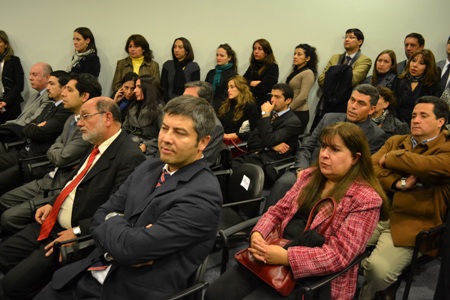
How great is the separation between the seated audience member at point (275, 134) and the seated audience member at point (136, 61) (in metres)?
2.15

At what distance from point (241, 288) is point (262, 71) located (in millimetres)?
3640

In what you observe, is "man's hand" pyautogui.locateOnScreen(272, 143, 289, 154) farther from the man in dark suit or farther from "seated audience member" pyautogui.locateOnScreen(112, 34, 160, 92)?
"seated audience member" pyautogui.locateOnScreen(112, 34, 160, 92)

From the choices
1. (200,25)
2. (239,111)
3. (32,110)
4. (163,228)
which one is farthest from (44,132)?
(200,25)

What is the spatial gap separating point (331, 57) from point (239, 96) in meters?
1.69

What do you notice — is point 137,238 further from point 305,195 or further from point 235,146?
point 235,146

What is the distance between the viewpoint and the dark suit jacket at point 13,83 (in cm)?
545

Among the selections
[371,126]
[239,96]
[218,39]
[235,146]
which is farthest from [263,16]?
[371,126]

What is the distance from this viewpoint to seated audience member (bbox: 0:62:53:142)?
404 centimetres

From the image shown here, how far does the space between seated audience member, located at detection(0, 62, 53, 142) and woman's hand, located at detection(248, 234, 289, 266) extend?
3147 millimetres

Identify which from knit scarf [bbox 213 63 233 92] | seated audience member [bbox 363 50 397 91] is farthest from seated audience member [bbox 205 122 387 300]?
knit scarf [bbox 213 63 233 92]

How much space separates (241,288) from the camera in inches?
73.9

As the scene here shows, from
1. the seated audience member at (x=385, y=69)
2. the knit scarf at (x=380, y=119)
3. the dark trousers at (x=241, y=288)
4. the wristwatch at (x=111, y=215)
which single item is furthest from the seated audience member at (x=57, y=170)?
the seated audience member at (x=385, y=69)

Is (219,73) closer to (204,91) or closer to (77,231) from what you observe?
(204,91)

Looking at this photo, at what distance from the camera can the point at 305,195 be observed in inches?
79.3
